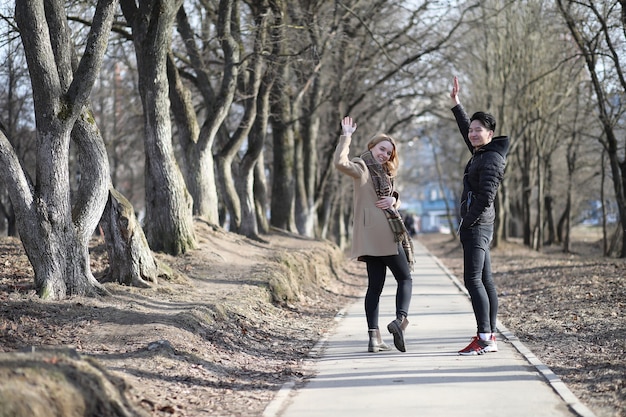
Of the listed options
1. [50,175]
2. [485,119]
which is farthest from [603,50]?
[50,175]

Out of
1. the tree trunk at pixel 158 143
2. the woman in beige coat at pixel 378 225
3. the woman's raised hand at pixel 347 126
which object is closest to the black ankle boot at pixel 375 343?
the woman in beige coat at pixel 378 225

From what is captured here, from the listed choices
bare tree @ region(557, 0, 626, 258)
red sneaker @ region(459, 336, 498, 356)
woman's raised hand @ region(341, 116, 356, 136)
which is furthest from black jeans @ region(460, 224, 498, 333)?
bare tree @ region(557, 0, 626, 258)

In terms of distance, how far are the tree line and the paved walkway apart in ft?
11.3

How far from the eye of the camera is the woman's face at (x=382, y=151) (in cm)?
879

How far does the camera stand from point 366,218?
864 cm

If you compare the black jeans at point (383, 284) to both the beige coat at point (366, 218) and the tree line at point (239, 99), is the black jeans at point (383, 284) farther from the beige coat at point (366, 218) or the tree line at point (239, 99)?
the tree line at point (239, 99)

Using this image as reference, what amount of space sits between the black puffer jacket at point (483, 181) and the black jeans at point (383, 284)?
0.79 m

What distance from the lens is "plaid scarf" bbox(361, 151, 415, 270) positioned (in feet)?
28.1

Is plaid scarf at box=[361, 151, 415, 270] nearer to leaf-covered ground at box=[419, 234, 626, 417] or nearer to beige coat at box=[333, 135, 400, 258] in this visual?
beige coat at box=[333, 135, 400, 258]

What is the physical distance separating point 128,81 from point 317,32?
11783 mm

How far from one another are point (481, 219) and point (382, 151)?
1251 mm

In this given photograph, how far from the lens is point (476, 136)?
8.52 meters

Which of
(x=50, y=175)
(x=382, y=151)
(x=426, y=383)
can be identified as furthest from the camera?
(x=50, y=175)

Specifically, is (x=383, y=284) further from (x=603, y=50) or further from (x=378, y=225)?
(x=603, y=50)
